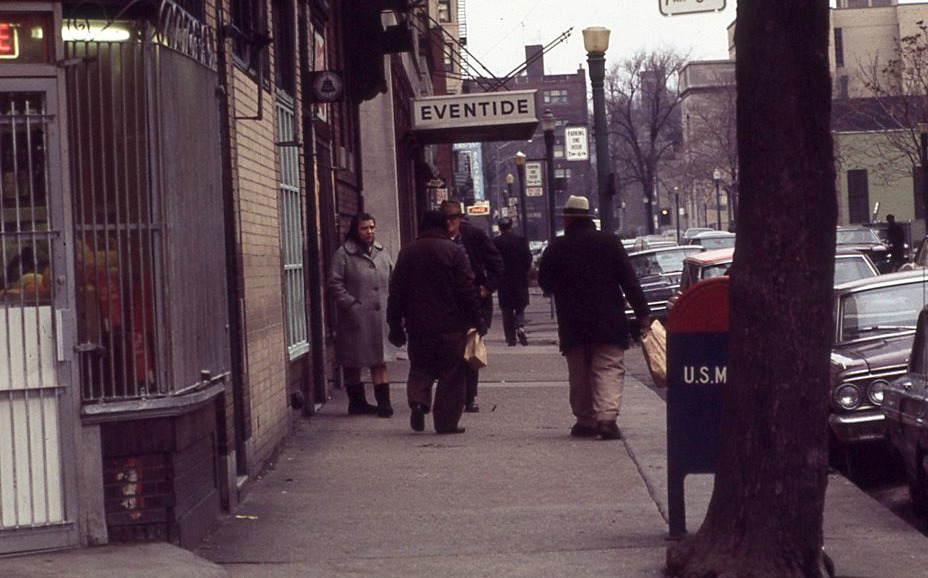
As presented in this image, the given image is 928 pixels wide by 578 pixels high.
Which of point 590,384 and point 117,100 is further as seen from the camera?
point 590,384

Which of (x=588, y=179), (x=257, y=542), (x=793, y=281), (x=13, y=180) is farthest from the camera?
(x=588, y=179)

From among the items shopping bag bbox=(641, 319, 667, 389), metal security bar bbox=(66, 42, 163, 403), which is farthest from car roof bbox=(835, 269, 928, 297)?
metal security bar bbox=(66, 42, 163, 403)

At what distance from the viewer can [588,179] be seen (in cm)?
14962

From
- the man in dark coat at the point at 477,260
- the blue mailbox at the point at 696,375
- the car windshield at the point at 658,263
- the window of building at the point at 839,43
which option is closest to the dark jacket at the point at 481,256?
the man in dark coat at the point at 477,260

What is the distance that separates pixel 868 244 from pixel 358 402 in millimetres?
26572

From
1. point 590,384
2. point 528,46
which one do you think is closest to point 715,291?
point 590,384

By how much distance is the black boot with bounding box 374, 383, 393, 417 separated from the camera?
46.8ft

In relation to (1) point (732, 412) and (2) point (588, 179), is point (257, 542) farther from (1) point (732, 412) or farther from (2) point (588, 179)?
(2) point (588, 179)

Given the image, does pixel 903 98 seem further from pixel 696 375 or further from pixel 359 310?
pixel 696 375

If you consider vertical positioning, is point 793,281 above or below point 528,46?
below

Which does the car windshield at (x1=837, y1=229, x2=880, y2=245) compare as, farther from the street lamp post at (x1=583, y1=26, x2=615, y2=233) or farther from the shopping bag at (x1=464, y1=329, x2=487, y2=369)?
the shopping bag at (x1=464, y1=329, x2=487, y2=369)

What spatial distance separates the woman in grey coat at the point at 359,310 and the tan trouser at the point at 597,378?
2.39m

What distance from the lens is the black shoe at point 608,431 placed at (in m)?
12.2

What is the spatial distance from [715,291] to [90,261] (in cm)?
289
